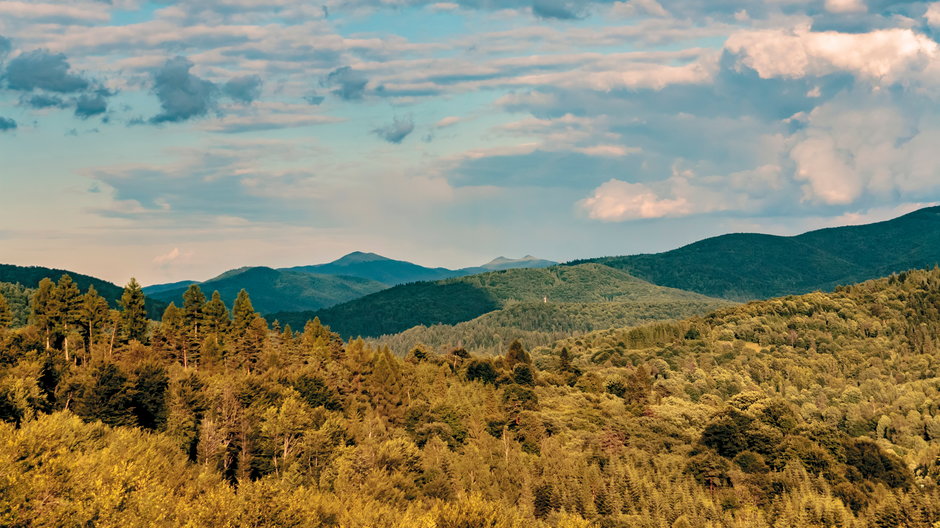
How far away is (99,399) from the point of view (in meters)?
106

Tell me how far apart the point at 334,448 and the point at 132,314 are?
5840cm

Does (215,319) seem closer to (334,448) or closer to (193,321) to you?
(193,321)

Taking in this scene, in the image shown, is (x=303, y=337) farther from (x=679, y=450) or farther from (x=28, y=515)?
(x=28, y=515)

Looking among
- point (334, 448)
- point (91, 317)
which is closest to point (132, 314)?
point (91, 317)

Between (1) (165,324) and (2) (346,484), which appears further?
(1) (165,324)

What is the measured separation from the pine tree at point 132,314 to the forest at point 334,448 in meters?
0.32

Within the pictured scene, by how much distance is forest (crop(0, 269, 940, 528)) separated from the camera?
70.4 meters

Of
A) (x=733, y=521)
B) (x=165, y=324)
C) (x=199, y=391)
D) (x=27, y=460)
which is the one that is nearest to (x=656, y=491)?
(x=733, y=521)

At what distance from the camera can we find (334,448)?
112 meters

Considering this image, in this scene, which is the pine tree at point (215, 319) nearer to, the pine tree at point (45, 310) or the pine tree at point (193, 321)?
the pine tree at point (193, 321)

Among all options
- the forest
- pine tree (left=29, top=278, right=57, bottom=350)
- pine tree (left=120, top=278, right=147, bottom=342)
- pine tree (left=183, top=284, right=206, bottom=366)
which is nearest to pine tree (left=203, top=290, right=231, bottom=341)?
the forest

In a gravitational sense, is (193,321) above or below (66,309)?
below

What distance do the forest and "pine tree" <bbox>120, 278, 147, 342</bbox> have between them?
32 centimetres

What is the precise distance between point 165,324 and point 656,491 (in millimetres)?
97283
